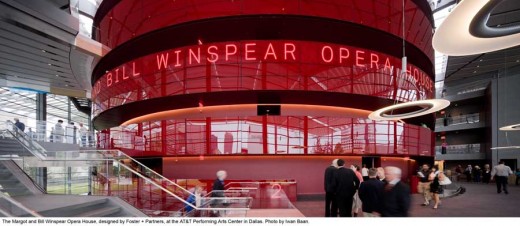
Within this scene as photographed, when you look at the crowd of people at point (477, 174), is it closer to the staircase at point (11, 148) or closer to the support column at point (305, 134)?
the support column at point (305, 134)

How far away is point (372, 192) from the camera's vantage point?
5.50 metres

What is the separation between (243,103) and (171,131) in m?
2.54

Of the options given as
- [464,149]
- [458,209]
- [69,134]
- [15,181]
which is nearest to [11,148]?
[15,181]

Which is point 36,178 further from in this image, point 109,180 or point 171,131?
point 171,131

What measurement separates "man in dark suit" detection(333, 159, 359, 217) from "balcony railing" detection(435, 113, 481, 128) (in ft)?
74.3

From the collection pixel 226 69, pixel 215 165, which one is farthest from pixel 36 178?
pixel 226 69

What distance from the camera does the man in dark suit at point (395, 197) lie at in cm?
473

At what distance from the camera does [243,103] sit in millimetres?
12398

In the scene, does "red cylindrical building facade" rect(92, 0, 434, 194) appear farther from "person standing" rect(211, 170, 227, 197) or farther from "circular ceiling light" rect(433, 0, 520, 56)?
"circular ceiling light" rect(433, 0, 520, 56)

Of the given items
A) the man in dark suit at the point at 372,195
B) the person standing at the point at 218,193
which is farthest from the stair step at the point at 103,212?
the man in dark suit at the point at 372,195

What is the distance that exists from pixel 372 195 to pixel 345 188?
158 centimetres

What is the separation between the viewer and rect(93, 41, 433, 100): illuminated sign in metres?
11.6

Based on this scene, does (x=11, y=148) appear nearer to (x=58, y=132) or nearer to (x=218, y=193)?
(x=58, y=132)

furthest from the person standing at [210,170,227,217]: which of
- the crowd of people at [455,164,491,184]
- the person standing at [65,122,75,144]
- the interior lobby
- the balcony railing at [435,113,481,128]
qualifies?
the balcony railing at [435,113,481,128]
